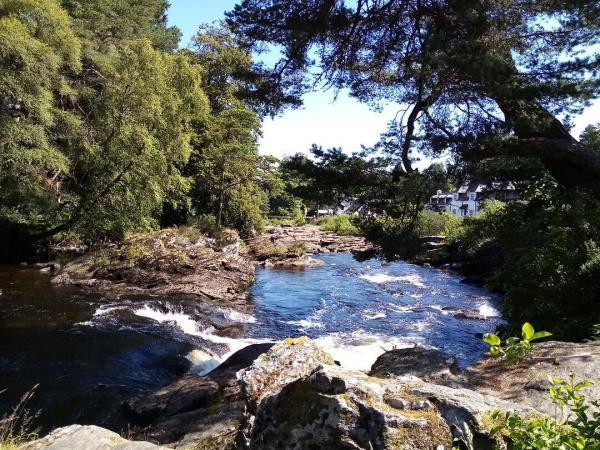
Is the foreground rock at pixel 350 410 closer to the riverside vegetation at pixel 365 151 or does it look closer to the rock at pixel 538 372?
the riverside vegetation at pixel 365 151

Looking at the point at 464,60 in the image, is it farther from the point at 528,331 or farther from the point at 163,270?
the point at 163,270

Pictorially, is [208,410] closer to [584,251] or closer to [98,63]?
[584,251]

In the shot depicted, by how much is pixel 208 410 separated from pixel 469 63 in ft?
20.6

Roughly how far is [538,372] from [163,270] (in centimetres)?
1465

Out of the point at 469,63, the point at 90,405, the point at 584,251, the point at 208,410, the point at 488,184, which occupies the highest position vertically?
the point at 469,63

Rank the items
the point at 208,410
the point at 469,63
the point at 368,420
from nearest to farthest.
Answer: the point at 368,420
the point at 208,410
the point at 469,63

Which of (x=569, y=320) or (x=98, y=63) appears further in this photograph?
(x=98, y=63)

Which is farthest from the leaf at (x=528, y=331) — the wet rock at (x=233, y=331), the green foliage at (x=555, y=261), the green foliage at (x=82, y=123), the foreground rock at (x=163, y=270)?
the foreground rock at (x=163, y=270)

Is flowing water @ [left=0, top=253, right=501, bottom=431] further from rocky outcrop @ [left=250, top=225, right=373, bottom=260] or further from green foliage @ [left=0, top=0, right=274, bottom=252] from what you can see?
rocky outcrop @ [left=250, top=225, right=373, bottom=260]

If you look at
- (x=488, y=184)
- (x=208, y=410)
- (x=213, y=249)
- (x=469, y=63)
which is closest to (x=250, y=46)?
(x=469, y=63)

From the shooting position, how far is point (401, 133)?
898 centimetres

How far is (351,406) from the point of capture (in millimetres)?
2529

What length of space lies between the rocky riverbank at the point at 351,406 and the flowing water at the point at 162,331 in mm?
3142

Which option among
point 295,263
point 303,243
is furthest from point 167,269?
point 303,243
